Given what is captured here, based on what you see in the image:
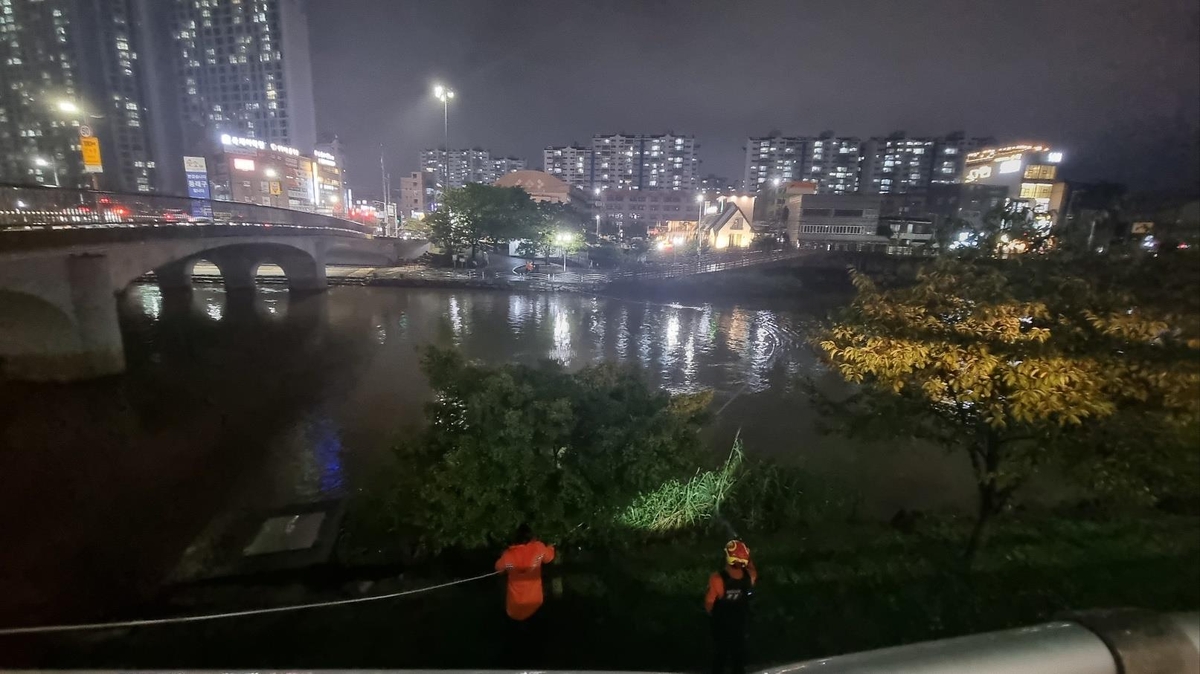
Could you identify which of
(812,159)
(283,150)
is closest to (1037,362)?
(283,150)

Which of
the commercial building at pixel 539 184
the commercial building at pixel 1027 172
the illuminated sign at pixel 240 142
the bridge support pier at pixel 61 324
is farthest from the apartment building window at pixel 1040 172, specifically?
the illuminated sign at pixel 240 142

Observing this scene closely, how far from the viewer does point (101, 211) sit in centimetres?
1491

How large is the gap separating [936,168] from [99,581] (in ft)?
403

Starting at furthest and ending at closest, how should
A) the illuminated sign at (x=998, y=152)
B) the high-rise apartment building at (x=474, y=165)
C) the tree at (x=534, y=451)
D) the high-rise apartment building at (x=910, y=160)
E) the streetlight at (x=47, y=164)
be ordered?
the high-rise apartment building at (x=474, y=165) → the high-rise apartment building at (x=910, y=160) → the illuminated sign at (x=998, y=152) → the streetlight at (x=47, y=164) → the tree at (x=534, y=451)

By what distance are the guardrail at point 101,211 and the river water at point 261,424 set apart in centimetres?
393

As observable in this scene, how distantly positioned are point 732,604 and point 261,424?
36.5 feet

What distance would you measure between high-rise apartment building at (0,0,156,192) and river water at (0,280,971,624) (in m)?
47.6

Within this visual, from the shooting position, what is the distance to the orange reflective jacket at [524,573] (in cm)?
420

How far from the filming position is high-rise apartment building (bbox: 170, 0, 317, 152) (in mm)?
85944

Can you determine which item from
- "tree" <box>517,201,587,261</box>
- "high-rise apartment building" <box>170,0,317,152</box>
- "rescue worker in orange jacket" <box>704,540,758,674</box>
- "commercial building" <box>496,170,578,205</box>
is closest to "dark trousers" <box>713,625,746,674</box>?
"rescue worker in orange jacket" <box>704,540,758,674</box>

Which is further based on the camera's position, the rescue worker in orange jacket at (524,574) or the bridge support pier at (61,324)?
the bridge support pier at (61,324)

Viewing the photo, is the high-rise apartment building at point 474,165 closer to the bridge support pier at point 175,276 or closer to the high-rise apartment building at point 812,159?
the high-rise apartment building at point 812,159

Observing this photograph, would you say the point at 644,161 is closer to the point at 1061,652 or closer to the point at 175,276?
the point at 175,276

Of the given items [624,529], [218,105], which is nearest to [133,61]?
[218,105]
